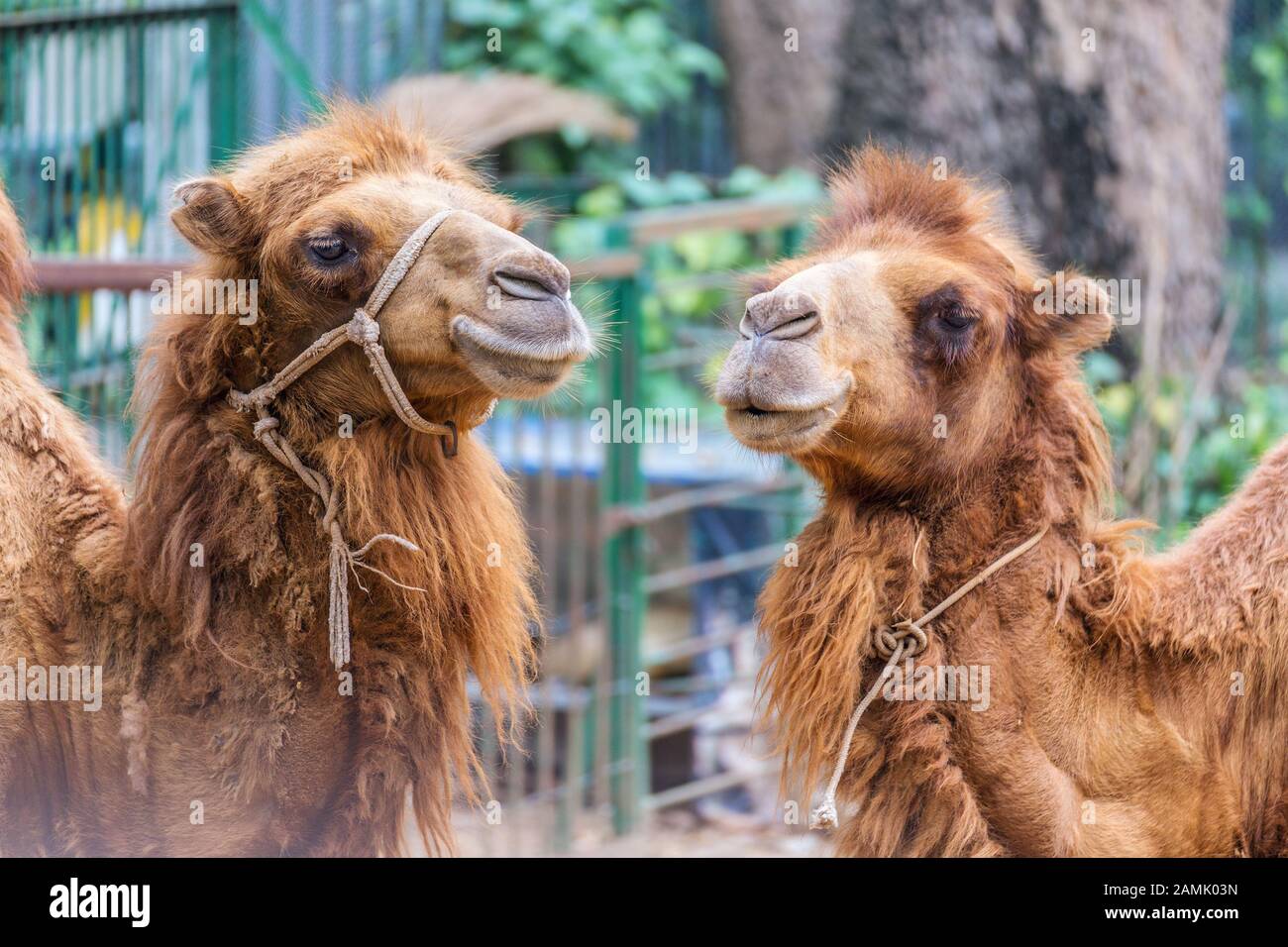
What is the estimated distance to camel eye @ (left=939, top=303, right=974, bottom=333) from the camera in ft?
10.0

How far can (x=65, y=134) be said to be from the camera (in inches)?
217

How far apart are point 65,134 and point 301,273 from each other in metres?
3.02

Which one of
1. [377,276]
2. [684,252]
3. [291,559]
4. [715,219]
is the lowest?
[291,559]

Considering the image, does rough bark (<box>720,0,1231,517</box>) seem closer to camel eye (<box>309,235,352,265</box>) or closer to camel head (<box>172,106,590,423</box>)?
camel head (<box>172,106,590,423</box>)

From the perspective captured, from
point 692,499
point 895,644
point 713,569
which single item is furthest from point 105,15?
point 895,644

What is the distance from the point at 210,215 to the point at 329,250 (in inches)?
11.2

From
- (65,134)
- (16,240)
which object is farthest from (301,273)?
(65,134)

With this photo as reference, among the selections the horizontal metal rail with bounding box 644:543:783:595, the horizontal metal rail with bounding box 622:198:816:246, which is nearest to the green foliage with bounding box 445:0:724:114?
the horizontal metal rail with bounding box 622:198:816:246

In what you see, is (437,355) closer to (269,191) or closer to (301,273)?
(301,273)

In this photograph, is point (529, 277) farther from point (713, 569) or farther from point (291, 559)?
point (713, 569)

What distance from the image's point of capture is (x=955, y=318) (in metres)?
3.07

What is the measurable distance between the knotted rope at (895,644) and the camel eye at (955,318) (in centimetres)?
47

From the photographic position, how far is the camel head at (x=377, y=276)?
288 cm

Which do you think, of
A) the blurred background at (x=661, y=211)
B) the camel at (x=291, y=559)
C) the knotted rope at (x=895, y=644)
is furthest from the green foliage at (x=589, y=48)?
the knotted rope at (x=895, y=644)
